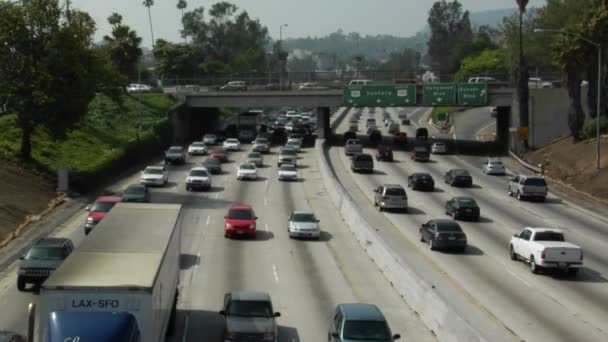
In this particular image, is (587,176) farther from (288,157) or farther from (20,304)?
(20,304)

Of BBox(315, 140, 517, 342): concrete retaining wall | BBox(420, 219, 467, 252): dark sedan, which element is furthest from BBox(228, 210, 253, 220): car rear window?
BBox(420, 219, 467, 252): dark sedan

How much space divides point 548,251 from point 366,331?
51.1 feet

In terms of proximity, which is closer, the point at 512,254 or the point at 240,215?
the point at 512,254

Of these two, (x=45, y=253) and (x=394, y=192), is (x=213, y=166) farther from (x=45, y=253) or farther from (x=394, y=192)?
(x=45, y=253)

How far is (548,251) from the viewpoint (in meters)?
37.3

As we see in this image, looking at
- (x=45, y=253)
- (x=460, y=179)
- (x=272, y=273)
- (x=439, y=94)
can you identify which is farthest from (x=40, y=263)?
(x=439, y=94)

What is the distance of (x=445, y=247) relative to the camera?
43.2m

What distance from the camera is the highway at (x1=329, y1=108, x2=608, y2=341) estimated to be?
99.5ft

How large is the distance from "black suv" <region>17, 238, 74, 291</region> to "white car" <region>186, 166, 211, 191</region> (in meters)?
31.7

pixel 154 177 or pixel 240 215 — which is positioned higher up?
pixel 240 215

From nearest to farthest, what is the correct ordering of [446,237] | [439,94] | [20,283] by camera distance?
[20,283]
[446,237]
[439,94]

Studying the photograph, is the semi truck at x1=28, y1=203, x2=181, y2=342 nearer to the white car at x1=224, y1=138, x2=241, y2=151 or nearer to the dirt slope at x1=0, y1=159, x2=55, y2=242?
the dirt slope at x1=0, y1=159, x2=55, y2=242

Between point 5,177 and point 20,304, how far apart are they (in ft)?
96.0

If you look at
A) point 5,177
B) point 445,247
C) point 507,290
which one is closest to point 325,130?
point 5,177
